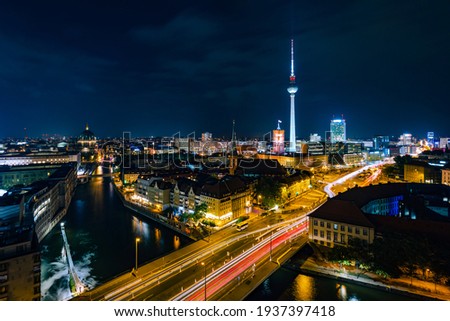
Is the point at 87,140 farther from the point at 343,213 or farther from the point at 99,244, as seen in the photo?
the point at 343,213

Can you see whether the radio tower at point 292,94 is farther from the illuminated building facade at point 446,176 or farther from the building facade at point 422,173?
the illuminated building facade at point 446,176

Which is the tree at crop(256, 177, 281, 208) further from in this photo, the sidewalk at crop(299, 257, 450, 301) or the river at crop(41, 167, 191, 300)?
the sidewalk at crop(299, 257, 450, 301)

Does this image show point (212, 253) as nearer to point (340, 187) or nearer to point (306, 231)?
point (306, 231)

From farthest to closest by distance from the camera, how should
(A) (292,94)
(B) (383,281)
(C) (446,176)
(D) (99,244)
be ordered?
(A) (292,94) → (C) (446,176) → (D) (99,244) → (B) (383,281)

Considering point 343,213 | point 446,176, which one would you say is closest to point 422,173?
point 446,176

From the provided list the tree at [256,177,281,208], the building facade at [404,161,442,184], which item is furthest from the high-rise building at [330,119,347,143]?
the tree at [256,177,281,208]

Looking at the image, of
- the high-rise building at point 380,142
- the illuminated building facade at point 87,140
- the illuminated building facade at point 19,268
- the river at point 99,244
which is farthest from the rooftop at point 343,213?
the illuminated building facade at point 87,140

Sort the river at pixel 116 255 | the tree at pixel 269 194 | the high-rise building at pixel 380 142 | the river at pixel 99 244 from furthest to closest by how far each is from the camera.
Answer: the high-rise building at pixel 380 142
the tree at pixel 269 194
the river at pixel 99 244
the river at pixel 116 255

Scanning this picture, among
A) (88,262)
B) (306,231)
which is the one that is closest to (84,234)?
(88,262)
